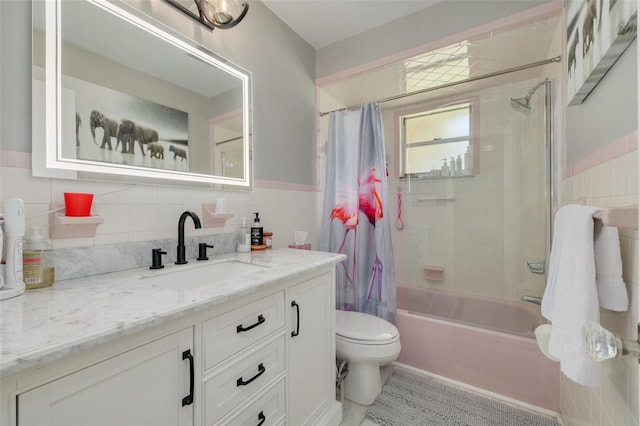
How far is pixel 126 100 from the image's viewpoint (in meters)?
1.18

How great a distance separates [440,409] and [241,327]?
4.54 ft

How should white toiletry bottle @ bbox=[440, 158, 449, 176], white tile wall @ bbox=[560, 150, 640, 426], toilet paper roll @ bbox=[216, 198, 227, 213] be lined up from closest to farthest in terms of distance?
white tile wall @ bbox=[560, 150, 640, 426] → toilet paper roll @ bbox=[216, 198, 227, 213] → white toiletry bottle @ bbox=[440, 158, 449, 176]

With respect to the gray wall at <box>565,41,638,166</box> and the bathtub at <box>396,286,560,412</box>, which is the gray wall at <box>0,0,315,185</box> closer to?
the bathtub at <box>396,286,560,412</box>

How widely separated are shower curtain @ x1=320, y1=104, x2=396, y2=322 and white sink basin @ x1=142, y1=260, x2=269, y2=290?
3.34 ft

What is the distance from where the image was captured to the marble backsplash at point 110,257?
A: 971 millimetres

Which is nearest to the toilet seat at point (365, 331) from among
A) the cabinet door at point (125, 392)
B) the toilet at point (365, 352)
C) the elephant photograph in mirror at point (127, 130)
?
the toilet at point (365, 352)

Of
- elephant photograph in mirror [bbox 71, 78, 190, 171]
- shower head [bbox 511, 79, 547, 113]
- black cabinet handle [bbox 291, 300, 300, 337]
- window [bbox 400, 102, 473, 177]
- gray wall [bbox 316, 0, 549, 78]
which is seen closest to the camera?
elephant photograph in mirror [bbox 71, 78, 190, 171]

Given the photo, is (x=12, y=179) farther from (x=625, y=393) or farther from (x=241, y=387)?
(x=625, y=393)

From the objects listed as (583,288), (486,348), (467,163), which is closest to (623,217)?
(583,288)

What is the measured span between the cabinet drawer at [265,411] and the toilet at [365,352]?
580mm

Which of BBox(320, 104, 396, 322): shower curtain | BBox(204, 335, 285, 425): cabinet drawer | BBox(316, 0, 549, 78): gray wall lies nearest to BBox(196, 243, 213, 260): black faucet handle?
BBox(204, 335, 285, 425): cabinet drawer

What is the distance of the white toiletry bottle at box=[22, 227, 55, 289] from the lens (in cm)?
83

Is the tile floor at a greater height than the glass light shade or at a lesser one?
lesser

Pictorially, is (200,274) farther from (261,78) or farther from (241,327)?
(261,78)
